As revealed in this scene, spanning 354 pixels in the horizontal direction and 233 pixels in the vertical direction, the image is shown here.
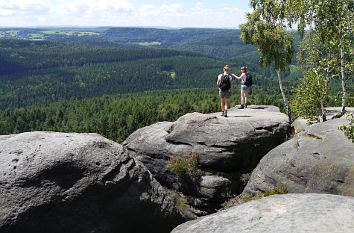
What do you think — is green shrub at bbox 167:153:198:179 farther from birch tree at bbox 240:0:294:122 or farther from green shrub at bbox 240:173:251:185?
birch tree at bbox 240:0:294:122

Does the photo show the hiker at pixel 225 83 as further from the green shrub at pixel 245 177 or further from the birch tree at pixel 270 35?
the birch tree at pixel 270 35

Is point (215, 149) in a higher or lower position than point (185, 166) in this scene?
higher

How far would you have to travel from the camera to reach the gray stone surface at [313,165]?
21.1 m

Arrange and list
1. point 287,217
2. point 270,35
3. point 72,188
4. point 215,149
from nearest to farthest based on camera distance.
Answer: point 287,217 → point 72,188 → point 215,149 → point 270,35

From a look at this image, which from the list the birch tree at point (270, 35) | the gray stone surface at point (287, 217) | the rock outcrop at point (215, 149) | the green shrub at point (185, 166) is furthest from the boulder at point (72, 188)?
the birch tree at point (270, 35)

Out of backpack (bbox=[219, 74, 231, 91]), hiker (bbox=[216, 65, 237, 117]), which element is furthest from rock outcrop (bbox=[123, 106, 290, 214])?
backpack (bbox=[219, 74, 231, 91])

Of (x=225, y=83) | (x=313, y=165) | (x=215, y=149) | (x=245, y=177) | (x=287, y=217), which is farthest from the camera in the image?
(x=225, y=83)

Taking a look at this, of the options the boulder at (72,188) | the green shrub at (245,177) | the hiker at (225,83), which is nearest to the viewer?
the boulder at (72,188)

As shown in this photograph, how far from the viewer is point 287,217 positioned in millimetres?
13047

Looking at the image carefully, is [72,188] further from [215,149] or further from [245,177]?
[245,177]

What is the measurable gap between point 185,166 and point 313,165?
1038 cm

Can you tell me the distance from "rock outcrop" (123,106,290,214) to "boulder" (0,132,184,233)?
29.6ft

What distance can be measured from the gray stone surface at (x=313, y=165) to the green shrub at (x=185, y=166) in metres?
4.98

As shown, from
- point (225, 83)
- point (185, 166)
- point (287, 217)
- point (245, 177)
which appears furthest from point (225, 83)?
point (287, 217)
